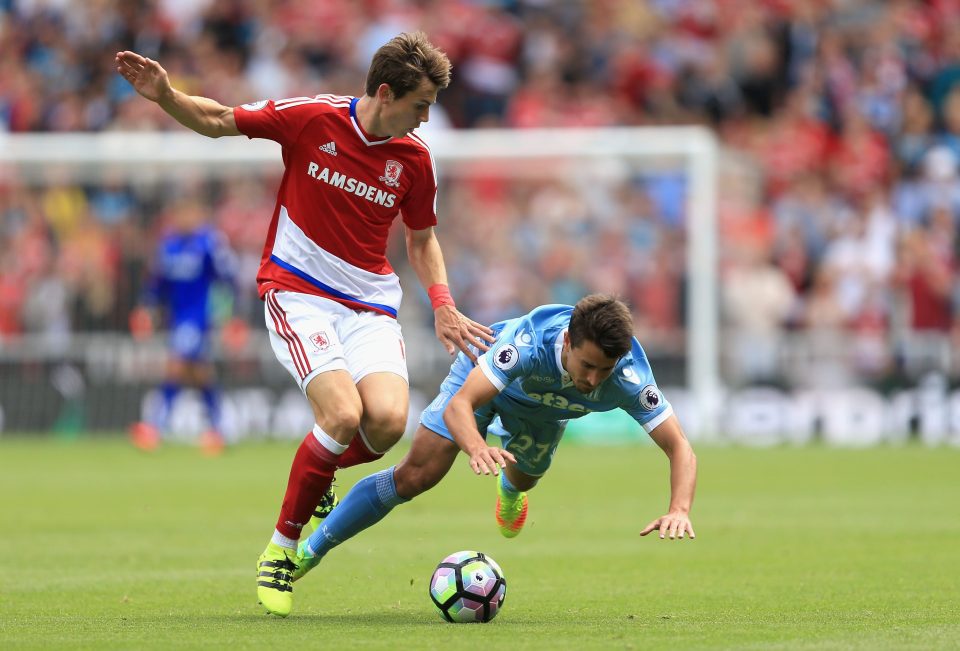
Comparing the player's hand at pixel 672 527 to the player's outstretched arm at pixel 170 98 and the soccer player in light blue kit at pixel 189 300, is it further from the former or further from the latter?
the soccer player in light blue kit at pixel 189 300

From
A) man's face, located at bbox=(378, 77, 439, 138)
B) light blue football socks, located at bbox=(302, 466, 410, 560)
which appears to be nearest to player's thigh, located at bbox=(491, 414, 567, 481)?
light blue football socks, located at bbox=(302, 466, 410, 560)

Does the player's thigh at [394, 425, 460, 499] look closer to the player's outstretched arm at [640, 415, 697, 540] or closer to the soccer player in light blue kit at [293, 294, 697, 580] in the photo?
the soccer player in light blue kit at [293, 294, 697, 580]

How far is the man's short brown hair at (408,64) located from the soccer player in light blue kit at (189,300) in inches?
423

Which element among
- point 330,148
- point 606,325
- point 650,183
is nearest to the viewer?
point 606,325

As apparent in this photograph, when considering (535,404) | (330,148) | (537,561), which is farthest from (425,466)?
(537,561)

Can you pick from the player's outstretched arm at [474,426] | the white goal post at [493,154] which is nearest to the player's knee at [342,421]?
the player's outstretched arm at [474,426]

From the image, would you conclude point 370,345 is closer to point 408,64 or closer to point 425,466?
point 425,466

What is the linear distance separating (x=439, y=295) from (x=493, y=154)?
13719 mm

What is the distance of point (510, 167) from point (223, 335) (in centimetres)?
450

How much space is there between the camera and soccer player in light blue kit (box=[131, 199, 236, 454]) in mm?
18266

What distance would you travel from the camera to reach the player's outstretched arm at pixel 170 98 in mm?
7512

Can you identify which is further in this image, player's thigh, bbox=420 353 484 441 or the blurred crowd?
the blurred crowd

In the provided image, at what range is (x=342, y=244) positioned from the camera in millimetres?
8117

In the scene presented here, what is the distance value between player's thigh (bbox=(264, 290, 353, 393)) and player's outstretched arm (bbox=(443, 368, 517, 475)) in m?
0.79
